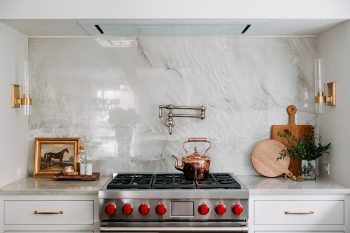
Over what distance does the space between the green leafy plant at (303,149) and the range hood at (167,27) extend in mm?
892

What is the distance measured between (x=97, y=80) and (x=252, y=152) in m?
1.32

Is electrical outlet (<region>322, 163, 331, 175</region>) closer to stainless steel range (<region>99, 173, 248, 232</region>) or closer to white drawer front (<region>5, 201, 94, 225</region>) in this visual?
stainless steel range (<region>99, 173, 248, 232</region>)

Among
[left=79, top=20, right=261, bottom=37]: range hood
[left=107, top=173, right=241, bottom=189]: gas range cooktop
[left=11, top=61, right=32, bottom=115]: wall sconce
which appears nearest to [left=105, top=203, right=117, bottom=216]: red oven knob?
[left=107, top=173, right=241, bottom=189]: gas range cooktop

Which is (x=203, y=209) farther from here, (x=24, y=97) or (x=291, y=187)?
(x=24, y=97)

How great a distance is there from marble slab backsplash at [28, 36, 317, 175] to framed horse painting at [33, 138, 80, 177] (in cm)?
6

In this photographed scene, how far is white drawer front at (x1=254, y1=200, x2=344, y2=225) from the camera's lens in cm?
279

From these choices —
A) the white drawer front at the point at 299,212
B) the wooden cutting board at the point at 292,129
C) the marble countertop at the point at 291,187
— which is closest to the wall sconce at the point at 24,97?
the marble countertop at the point at 291,187

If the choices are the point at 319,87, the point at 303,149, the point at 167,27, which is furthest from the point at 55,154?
the point at 319,87

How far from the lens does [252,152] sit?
3.38 meters

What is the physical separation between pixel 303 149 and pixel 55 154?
185 centimetres

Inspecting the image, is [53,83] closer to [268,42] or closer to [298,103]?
[268,42]

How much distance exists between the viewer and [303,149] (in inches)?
125

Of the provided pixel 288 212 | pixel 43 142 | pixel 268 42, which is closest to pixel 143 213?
pixel 288 212

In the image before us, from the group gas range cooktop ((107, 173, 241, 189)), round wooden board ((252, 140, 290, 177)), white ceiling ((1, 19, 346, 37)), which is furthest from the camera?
round wooden board ((252, 140, 290, 177))
